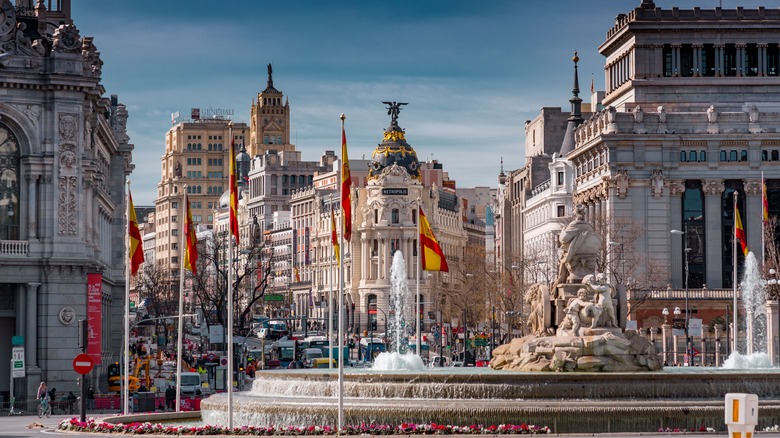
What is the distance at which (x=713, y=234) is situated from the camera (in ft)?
460

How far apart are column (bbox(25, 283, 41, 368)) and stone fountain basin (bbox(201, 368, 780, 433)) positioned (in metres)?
29.8

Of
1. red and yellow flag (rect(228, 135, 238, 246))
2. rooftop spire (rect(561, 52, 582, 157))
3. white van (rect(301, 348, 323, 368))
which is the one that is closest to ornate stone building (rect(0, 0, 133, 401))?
red and yellow flag (rect(228, 135, 238, 246))

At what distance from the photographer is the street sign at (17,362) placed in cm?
7925

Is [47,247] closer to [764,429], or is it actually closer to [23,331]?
[23,331]

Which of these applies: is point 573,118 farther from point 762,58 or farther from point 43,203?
point 43,203

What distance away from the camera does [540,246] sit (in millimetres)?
185125

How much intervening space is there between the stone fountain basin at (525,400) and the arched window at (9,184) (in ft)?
107

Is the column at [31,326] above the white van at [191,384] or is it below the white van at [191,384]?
above

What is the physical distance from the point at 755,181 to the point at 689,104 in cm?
1181

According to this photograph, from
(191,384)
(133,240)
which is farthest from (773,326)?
(133,240)

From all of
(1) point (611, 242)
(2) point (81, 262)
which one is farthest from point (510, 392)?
(1) point (611, 242)

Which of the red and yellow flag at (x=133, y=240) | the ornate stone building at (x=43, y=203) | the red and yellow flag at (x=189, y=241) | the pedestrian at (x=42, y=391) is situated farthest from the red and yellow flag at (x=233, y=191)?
the ornate stone building at (x=43, y=203)

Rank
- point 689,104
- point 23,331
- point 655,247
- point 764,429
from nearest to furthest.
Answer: point 764,429 < point 23,331 < point 655,247 < point 689,104

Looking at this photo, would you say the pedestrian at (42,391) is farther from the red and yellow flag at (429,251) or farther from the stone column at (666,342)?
the stone column at (666,342)
